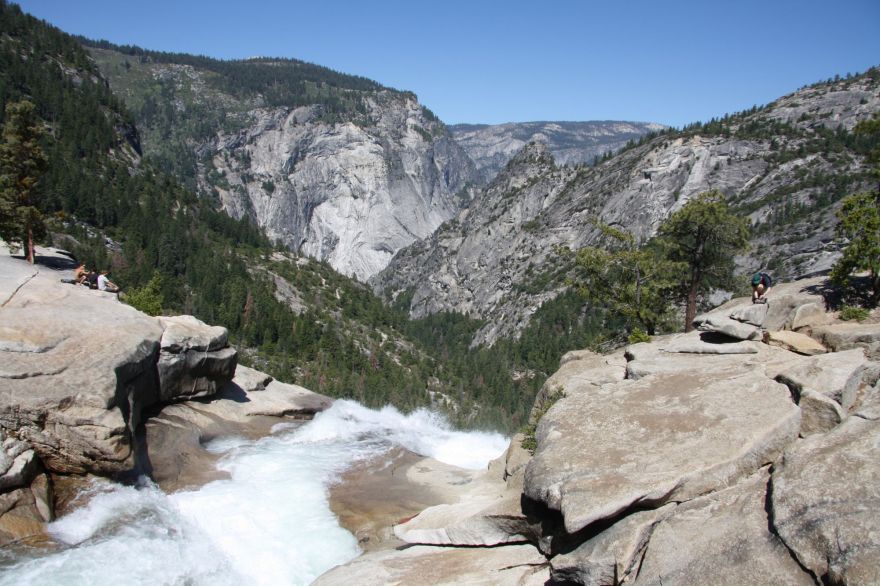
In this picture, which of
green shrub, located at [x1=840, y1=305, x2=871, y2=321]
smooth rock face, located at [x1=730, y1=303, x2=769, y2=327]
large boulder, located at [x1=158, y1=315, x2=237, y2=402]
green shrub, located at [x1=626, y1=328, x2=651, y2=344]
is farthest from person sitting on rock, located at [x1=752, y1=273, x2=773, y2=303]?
large boulder, located at [x1=158, y1=315, x2=237, y2=402]

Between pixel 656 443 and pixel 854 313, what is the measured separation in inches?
509

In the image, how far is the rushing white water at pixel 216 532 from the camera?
1866cm

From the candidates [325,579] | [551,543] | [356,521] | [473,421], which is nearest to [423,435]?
[356,521]

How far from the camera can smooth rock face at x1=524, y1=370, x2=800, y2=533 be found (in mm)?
13469

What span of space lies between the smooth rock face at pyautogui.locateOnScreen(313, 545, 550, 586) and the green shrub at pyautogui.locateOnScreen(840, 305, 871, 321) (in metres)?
16.0

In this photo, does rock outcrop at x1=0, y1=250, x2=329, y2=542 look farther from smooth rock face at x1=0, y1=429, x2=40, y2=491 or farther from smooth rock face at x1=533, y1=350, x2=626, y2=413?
smooth rock face at x1=533, y1=350, x2=626, y2=413

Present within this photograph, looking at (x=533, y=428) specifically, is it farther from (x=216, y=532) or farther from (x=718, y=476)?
(x=216, y=532)

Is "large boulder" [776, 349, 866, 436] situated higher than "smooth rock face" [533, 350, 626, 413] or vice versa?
"large boulder" [776, 349, 866, 436]

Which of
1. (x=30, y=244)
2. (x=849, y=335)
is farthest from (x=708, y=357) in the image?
(x=30, y=244)

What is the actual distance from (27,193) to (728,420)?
44.6 m

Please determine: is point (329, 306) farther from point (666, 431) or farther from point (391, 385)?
point (666, 431)

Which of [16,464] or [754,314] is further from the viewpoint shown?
[754,314]

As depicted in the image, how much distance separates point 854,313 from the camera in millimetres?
22281

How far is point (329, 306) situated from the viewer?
474ft
